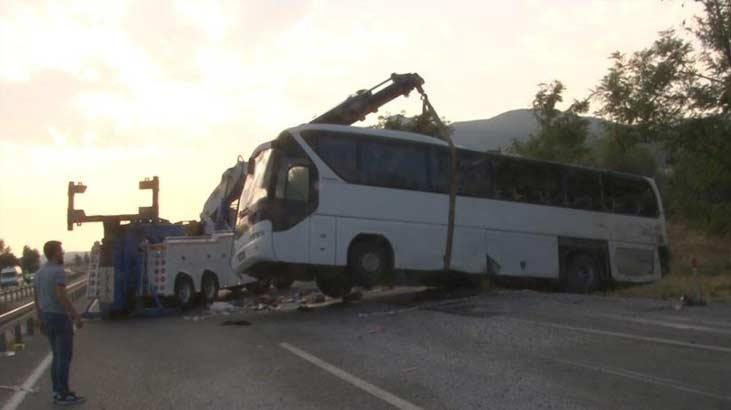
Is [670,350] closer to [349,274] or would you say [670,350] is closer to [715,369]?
[715,369]

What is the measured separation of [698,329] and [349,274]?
7199mm

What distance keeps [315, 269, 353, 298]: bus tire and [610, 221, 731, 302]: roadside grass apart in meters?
6.70

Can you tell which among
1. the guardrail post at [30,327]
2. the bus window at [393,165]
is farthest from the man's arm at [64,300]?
the guardrail post at [30,327]

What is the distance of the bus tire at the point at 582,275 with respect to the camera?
20.2 m

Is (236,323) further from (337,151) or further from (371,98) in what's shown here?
(371,98)

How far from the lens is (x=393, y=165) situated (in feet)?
55.9

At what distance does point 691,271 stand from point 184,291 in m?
19.6

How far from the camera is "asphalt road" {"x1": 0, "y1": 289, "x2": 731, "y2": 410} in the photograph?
25.0ft

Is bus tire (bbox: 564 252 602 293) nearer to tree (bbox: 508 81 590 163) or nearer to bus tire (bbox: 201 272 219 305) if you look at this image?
bus tire (bbox: 201 272 219 305)

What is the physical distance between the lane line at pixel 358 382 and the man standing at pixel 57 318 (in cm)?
278

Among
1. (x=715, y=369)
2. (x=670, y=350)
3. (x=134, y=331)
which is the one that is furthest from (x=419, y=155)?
(x=715, y=369)

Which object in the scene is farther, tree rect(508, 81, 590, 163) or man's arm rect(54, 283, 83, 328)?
tree rect(508, 81, 590, 163)

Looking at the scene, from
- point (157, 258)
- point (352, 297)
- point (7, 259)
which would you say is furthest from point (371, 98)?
point (7, 259)

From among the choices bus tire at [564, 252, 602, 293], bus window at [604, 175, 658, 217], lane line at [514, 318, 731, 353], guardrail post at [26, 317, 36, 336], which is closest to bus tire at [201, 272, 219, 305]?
guardrail post at [26, 317, 36, 336]
